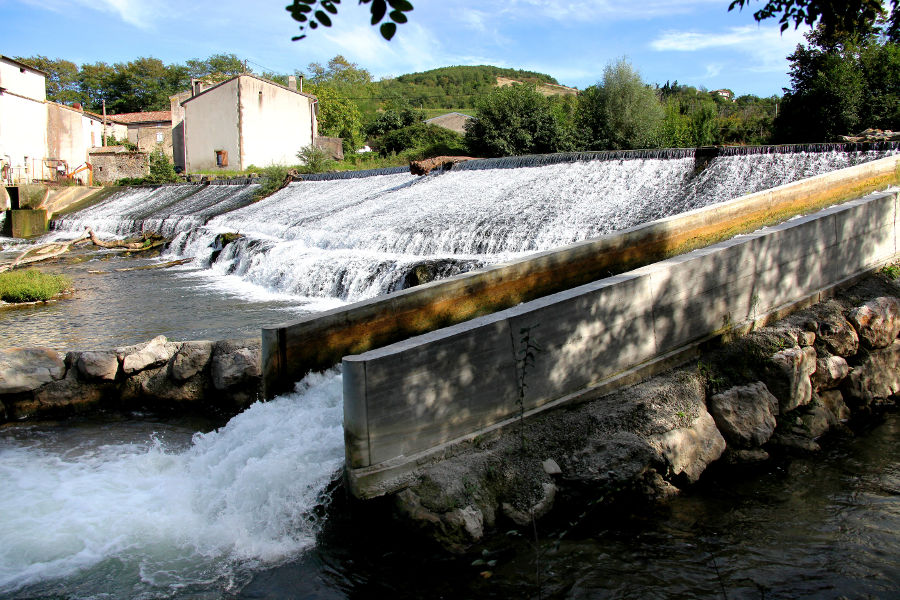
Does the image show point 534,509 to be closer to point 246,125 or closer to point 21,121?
point 246,125

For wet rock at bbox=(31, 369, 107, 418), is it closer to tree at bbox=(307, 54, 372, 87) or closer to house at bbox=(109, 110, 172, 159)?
house at bbox=(109, 110, 172, 159)

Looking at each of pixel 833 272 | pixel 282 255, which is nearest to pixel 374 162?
pixel 282 255

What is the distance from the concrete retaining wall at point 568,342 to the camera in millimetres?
4172

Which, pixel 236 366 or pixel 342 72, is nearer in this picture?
pixel 236 366

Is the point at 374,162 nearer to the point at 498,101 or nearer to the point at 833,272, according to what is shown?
the point at 498,101

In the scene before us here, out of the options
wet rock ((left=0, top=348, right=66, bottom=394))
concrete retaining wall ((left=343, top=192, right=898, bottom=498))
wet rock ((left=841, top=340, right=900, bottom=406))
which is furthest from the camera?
wet rock ((left=0, top=348, right=66, bottom=394))

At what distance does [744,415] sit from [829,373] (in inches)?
57.0

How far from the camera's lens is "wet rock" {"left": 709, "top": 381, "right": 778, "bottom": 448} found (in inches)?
209

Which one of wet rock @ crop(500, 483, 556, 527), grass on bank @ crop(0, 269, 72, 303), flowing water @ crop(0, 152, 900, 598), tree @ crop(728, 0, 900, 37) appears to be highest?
tree @ crop(728, 0, 900, 37)

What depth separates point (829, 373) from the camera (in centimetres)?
616

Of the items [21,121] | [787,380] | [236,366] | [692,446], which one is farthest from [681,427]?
[21,121]

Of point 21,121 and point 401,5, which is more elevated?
point 21,121

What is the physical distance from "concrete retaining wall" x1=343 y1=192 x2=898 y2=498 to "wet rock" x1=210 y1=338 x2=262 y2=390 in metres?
2.70

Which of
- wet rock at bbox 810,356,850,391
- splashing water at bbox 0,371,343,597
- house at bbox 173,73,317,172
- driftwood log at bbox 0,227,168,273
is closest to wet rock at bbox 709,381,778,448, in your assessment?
wet rock at bbox 810,356,850,391
